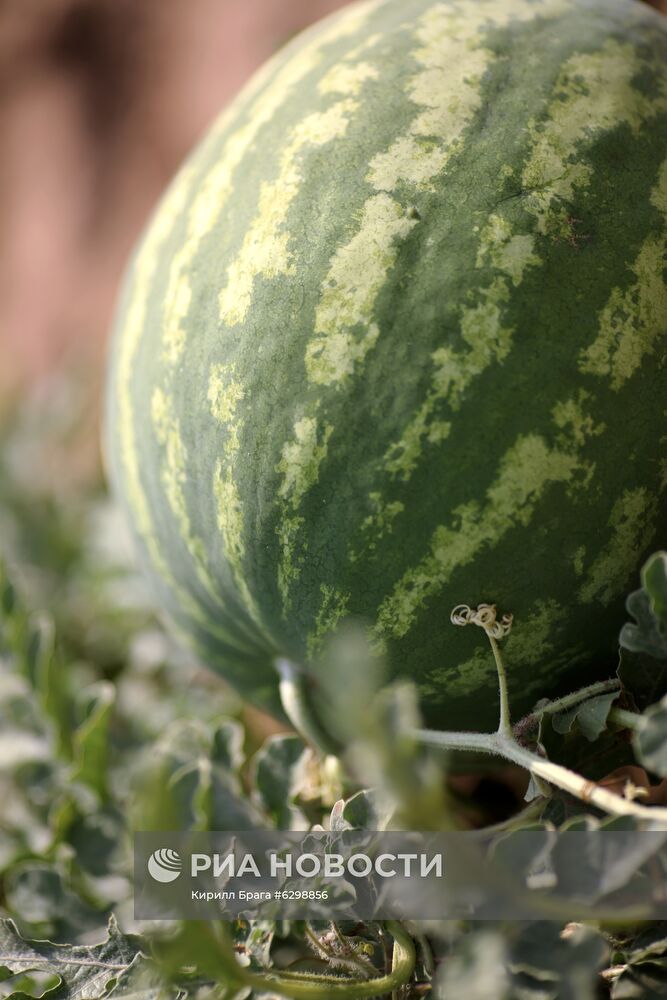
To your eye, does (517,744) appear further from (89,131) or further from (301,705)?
(89,131)

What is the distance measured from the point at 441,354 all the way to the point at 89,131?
224 centimetres

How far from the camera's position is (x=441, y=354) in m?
0.80

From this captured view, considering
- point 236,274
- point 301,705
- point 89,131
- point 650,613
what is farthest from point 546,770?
point 89,131

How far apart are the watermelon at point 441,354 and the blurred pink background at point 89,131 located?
1451 millimetres

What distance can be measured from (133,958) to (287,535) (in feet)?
1.23

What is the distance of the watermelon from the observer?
798 millimetres

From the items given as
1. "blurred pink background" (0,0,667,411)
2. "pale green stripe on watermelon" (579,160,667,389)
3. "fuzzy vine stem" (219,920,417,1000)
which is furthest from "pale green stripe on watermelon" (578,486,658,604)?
→ "blurred pink background" (0,0,667,411)

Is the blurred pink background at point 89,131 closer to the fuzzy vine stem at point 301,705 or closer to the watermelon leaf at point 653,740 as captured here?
the fuzzy vine stem at point 301,705

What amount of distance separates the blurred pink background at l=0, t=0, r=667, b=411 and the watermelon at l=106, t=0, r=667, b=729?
4.76ft

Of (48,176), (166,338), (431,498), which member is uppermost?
(48,176)

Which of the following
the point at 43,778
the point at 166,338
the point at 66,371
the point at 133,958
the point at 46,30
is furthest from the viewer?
the point at 46,30

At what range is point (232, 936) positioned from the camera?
81cm

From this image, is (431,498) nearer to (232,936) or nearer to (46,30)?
(232,936)

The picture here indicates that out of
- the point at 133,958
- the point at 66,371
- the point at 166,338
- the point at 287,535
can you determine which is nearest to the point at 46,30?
the point at 66,371
